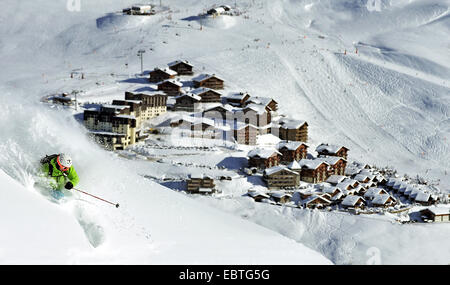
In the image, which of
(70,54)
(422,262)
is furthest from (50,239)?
(70,54)

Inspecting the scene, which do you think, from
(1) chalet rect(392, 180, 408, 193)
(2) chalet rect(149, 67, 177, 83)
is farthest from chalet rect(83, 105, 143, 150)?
(1) chalet rect(392, 180, 408, 193)

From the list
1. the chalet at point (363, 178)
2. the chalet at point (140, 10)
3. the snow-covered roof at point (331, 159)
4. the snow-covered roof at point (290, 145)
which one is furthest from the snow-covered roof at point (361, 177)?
the chalet at point (140, 10)

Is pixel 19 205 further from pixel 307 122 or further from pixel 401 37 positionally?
pixel 401 37

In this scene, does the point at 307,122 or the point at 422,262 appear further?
the point at 307,122

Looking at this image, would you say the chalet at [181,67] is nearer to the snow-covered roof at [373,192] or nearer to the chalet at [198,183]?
the chalet at [198,183]

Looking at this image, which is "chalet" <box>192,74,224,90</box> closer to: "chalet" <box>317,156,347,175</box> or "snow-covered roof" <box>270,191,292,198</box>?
"chalet" <box>317,156,347,175</box>
